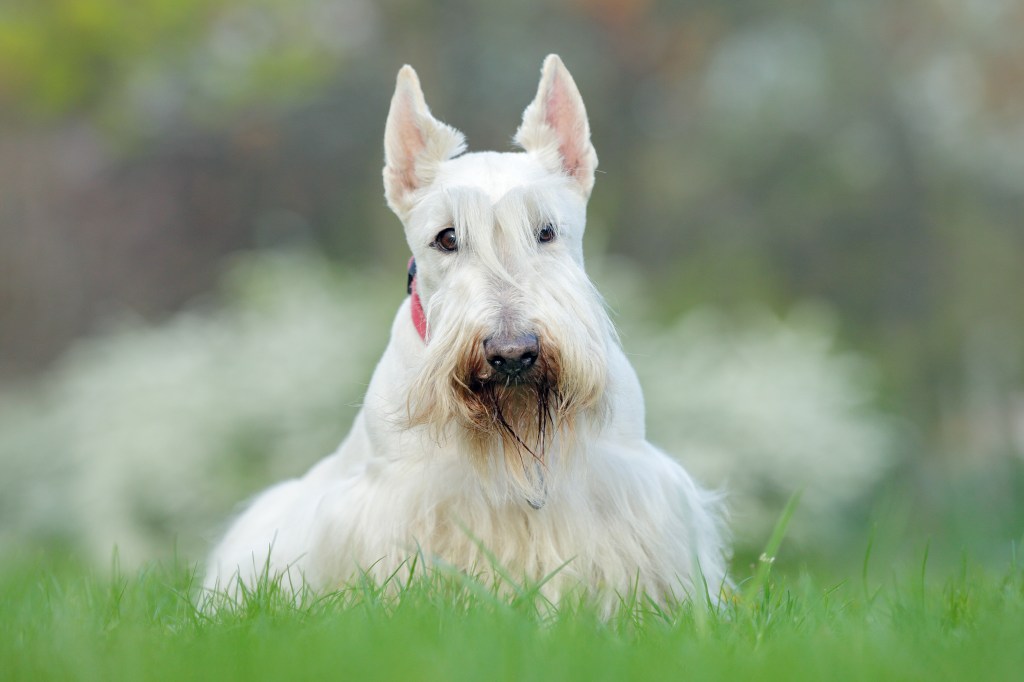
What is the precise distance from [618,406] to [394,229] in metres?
7.59

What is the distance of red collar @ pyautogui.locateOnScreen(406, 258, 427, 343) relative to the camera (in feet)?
10.2

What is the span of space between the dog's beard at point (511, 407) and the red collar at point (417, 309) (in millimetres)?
273

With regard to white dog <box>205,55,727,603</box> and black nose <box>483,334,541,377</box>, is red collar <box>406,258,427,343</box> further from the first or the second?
black nose <box>483,334,541,377</box>

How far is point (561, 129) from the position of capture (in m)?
3.32

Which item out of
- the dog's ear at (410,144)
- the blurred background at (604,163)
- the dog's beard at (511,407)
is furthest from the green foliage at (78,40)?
the dog's beard at (511,407)

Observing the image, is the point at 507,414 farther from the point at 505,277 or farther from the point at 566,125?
the point at 566,125

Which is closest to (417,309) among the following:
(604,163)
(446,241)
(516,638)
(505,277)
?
(446,241)

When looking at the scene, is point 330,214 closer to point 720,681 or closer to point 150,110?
point 150,110

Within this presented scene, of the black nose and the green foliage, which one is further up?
the green foliage

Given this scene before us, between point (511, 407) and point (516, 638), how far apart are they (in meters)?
0.82

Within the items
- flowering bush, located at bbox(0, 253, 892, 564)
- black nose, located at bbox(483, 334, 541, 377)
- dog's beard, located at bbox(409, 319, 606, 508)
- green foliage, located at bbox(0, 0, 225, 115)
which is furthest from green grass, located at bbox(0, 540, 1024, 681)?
green foliage, located at bbox(0, 0, 225, 115)

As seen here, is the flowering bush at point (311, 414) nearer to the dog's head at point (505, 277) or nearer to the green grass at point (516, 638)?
the dog's head at point (505, 277)

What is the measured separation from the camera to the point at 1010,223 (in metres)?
10.8

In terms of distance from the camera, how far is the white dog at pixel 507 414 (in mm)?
2775
